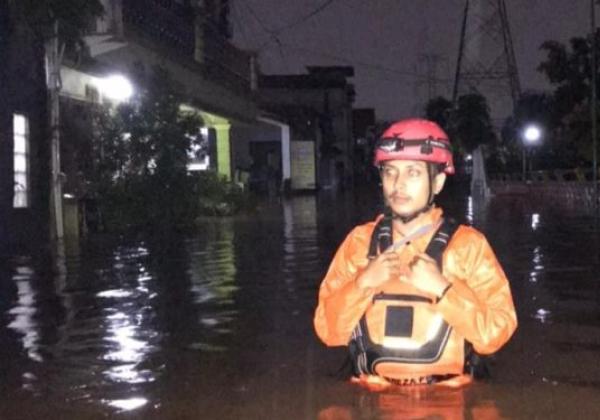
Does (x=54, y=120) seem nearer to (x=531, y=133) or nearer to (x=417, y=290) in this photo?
(x=417, y=290)

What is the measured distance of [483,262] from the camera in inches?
183

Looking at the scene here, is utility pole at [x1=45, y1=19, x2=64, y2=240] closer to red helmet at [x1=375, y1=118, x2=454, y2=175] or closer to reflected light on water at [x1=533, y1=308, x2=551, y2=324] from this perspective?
reflected light on water at [x1=533, y1=308, x2=551, y2=324]

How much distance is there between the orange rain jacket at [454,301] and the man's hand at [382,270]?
13 cm

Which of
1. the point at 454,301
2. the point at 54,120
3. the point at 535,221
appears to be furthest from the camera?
the point at 535,221

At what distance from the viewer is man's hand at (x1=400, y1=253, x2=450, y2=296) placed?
4340 mm

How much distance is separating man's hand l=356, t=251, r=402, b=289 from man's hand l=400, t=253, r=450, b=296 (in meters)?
0.05

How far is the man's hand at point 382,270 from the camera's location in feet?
14.3

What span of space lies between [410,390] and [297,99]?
3317 inches

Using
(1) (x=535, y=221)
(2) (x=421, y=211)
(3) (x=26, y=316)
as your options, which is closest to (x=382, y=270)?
(2) (x=421, y=211)

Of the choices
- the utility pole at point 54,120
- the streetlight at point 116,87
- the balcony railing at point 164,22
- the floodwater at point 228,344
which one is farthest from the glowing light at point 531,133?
the utility pole at point 54,120

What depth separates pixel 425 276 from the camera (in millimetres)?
4340

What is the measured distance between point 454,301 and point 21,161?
15.8 metres

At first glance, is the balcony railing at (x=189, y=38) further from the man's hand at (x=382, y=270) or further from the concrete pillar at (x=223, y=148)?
the man's hand at (x=382, y=270)

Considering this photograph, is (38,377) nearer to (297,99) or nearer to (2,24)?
(2,24)
